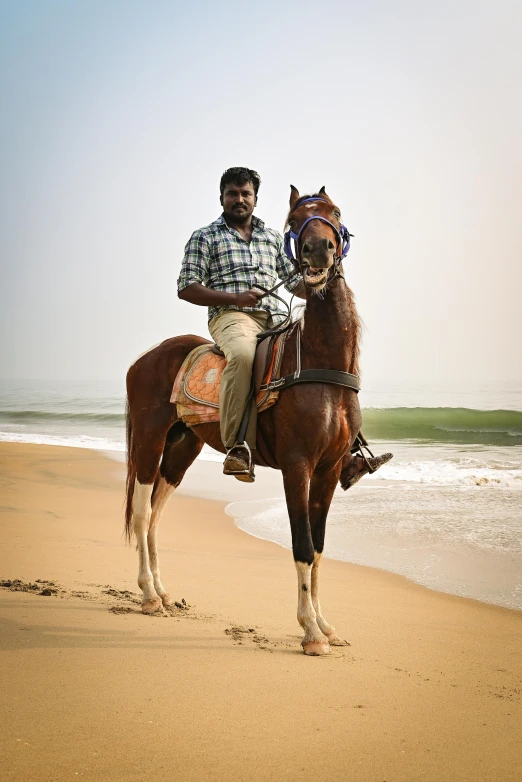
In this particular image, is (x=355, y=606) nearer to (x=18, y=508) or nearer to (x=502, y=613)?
(x=502, y=613)

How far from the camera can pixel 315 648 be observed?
12.4 feet

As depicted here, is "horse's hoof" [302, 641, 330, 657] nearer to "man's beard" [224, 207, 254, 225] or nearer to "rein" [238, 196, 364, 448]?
"rein" [238, 196, 364, 448]

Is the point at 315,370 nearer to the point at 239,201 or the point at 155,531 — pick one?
the point at 239,201

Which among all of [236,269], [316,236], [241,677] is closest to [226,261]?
[236,269]

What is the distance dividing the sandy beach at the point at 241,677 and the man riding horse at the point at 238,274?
3.55ft

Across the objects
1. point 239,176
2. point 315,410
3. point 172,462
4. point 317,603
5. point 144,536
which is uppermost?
point 239,176

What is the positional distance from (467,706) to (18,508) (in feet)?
20.1

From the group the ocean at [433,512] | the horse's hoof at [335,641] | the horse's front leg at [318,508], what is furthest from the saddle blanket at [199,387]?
the ocean at [433,512]

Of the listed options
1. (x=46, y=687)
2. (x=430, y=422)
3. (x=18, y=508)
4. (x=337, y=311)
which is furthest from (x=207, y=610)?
(x=430, y=422)

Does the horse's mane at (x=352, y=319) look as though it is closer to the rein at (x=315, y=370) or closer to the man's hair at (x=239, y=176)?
the rein at (x=315, y=370)

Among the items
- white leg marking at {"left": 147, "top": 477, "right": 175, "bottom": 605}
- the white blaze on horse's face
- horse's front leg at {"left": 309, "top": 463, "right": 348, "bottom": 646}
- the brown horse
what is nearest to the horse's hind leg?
white leg marking at {"left": 147, "top": 477, "right": 175, "bottom": 605}

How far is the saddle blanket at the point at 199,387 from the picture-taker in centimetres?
474

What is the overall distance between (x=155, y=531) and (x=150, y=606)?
0.75 m

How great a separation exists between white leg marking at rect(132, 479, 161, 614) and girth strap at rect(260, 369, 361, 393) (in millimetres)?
1598
